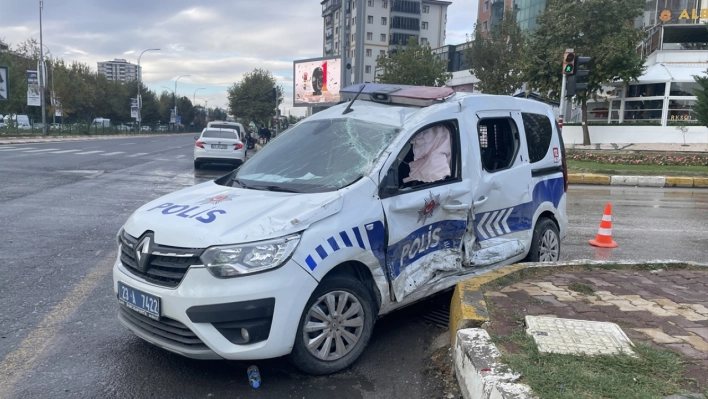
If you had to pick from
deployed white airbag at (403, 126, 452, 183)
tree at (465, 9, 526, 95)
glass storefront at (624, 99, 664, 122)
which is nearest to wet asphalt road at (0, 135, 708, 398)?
deployed white airbag at (403, 126, 452, 183)

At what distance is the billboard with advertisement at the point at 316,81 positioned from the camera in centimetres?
4034

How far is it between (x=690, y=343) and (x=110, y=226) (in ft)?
24.0

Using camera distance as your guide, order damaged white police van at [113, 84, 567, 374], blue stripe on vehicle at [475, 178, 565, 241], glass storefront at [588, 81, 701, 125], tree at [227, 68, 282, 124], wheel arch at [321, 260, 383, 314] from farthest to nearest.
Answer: tree at [227, 68, 282, 124]
glass storefront at [588, 81, 701, 125]
blue stripe on vehicle at [475, 178, 565, 241]
wheel arch at [321, 260, 383, 314]
damaged white police van at [113, 84, 567, 374]

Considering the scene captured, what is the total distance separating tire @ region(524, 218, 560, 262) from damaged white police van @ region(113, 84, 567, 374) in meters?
0.18

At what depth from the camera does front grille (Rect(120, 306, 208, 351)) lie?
3.32m

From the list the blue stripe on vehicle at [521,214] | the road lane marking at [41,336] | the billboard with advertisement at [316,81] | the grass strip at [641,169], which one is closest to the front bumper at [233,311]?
the road lane marking at [41,336]

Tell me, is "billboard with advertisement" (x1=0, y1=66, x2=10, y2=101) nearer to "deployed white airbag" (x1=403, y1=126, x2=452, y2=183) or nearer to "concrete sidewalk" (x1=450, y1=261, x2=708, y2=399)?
"deployed white airbag" (x1=403, y1=126, x2=452, y2=183)

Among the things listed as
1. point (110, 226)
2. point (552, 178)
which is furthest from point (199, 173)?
point (552, 178)

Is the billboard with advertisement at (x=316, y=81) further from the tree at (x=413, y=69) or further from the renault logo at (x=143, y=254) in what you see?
the renault logo at (x=143, y=254)

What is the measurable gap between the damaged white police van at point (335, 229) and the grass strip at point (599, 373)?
1.12 meters

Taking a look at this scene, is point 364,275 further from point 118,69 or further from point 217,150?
point 118,69

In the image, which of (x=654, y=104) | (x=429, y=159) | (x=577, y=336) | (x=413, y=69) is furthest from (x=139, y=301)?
(x=654, y=104)

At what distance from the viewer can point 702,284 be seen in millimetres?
5020

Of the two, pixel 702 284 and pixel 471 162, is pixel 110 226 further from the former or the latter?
pixel 702 284
